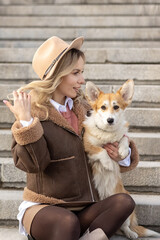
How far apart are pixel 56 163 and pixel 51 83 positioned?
529mm

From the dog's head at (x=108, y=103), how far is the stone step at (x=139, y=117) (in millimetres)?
814

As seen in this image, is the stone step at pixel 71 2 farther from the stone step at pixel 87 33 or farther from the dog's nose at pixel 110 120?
the dog's nose at pixel 110 120

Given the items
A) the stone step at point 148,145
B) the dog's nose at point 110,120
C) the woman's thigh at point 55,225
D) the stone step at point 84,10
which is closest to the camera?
the woman's thigh at point 55,225

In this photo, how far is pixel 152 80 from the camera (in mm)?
4012

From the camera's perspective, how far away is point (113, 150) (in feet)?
8.23

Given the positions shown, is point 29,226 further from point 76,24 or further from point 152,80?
point 76,24

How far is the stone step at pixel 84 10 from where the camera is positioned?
559cm

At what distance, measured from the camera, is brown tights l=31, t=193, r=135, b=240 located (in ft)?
6.64

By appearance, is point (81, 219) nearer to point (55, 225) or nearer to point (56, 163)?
point (55, 225)

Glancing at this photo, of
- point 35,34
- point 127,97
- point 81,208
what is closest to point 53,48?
point 127,97

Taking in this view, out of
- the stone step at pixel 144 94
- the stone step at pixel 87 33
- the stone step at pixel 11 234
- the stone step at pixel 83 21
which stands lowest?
the stone step at pixel 11 234

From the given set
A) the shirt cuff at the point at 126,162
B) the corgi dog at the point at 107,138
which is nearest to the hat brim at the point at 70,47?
the corgi dog at the point at 107,138

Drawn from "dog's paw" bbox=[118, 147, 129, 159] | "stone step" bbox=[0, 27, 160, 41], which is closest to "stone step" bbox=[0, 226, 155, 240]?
"dog's paw" bbox=[118, 147, 129, 159]

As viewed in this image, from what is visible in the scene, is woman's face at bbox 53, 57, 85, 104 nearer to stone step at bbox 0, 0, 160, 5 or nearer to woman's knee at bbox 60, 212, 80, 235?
woman's knee at bbox 60, 212, 80, 235
